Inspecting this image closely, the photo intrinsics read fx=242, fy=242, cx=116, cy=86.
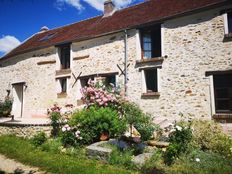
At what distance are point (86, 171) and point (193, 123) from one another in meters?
4.28

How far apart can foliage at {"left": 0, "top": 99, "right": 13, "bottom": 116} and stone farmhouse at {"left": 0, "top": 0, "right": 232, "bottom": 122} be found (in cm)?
45

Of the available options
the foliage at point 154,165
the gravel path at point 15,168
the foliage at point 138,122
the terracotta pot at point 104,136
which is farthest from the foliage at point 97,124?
the foliage at point 154,165

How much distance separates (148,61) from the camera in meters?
12.9

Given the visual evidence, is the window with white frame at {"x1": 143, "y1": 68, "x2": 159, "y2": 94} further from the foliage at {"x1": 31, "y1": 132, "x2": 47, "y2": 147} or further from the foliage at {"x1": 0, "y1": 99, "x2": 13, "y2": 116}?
the foliage at {"x1": 0, "y1": 99, "x2": 13, "y2": 116}

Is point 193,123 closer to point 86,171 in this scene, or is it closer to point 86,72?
point 86,171

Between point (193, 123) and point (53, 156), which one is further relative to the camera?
point (193, 123)

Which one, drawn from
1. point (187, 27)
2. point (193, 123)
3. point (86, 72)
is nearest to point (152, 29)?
point (187, 27)

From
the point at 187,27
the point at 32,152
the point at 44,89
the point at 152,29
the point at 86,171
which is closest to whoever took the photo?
the point at 86,171

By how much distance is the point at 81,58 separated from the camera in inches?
626

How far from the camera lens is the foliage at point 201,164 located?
5.98 metres

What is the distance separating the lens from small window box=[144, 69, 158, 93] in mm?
13000

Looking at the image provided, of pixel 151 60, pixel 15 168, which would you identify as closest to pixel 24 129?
pixel 15 168

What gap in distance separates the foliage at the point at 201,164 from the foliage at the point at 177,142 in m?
0.20

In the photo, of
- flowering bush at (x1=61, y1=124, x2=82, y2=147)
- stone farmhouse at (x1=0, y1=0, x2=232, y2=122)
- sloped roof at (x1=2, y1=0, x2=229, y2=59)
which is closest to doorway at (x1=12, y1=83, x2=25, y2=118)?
stone farmhouse at (x1=0, y1=0, x2=232, y2=122)
